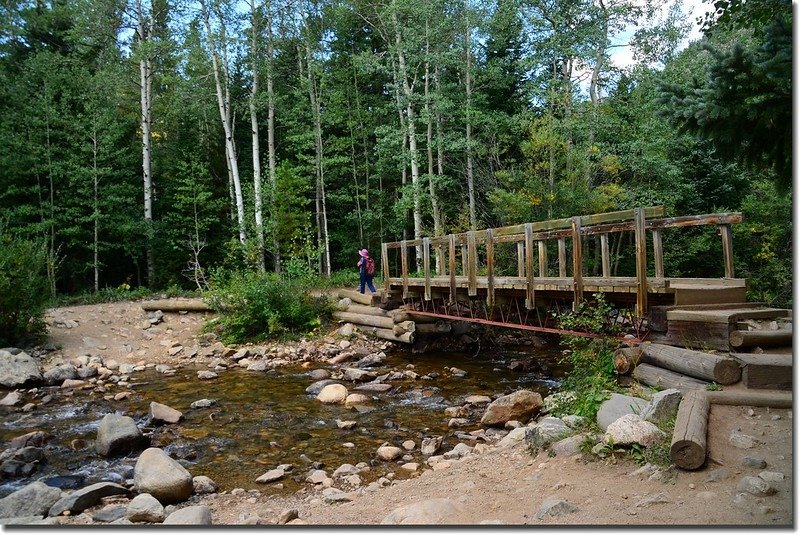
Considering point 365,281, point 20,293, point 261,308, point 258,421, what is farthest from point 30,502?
point 365,281

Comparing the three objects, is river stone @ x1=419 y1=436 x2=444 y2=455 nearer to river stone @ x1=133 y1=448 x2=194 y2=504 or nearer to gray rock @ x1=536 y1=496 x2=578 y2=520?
river stone @ x1=133 y1=448 x2=194 y2=504

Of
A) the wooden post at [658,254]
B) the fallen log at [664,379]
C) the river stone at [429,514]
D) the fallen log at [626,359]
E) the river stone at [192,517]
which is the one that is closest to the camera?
the river stone at [429,514]

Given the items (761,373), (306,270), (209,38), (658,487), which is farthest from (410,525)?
(209,38)

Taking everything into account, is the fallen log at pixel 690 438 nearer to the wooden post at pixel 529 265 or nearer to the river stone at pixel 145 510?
the river stone at pixel 145 510

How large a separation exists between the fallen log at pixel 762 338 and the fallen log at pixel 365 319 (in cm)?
1001

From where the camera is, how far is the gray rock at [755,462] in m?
3.99

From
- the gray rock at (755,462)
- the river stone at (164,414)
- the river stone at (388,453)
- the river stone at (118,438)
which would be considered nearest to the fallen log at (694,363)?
the gray rock at (755,462)

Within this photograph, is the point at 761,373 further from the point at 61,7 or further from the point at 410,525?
the point at 61,7

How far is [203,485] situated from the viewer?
237 inches

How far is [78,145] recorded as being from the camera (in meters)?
21.0

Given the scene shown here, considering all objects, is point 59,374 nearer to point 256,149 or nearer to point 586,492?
point 586,492

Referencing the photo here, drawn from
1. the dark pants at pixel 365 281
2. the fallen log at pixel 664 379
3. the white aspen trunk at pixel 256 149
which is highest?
the white aspen trunk at pixel 256 149

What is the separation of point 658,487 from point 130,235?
2259 centimetres

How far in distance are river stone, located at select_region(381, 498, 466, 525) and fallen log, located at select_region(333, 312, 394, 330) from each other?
11.2 m
